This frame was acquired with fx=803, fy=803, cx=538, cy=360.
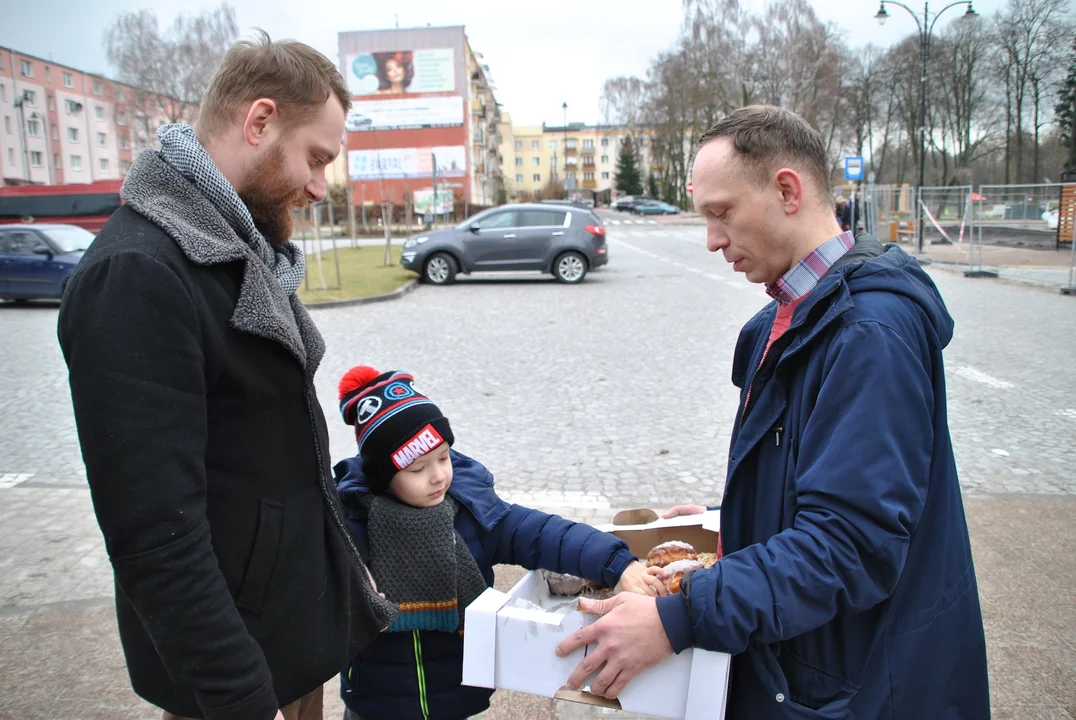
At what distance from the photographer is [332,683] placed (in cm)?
313

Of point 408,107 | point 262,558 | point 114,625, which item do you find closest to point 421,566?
point 262,558

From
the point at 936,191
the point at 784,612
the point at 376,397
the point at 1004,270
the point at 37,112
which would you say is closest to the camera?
the point at 784,612

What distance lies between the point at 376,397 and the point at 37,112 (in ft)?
277

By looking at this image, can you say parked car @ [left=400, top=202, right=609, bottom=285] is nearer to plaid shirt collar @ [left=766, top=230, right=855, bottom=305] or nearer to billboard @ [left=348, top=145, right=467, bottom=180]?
plaid shirt collar @ [left=766, top=230, right=855, bottom=305]

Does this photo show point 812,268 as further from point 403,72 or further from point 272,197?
point 403,72

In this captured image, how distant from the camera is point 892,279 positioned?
148cm

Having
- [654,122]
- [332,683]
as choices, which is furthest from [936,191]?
[654,122]

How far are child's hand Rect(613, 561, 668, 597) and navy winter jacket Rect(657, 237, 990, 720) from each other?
0.20 metres

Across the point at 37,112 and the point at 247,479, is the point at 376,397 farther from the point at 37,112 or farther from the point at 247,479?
the point at 37,112

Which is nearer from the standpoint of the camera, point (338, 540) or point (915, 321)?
point (915, 321)

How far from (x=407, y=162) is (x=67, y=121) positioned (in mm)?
33867

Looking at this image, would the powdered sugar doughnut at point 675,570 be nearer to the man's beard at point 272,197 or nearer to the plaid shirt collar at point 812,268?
the plaid shirt collar at point 812,268

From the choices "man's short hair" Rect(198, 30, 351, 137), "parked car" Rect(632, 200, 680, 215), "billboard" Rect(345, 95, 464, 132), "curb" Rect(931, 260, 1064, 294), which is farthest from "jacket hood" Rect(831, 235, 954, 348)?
"billboard" Rect(345, 95, 464, 132)

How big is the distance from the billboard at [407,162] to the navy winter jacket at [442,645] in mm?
67620
